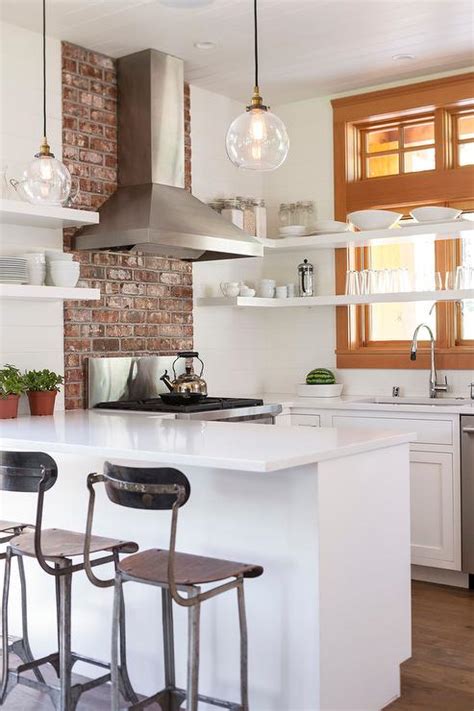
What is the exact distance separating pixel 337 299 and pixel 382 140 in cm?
112

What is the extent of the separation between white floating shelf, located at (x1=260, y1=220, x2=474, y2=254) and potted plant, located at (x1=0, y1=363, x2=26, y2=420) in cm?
200

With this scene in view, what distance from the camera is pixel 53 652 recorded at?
3.49 meters

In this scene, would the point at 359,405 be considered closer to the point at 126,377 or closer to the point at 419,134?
the point at 126,377

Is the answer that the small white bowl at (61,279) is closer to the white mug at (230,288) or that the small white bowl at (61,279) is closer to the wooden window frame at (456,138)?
the white mug at (230,288)

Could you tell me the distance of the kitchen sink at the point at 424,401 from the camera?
4.98 metres

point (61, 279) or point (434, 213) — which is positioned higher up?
point (434, 213)

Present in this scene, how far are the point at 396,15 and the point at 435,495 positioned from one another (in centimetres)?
243

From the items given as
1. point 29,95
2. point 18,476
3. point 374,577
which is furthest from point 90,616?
point 29,95

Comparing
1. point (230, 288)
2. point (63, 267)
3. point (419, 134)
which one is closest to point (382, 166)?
point (419, 134)

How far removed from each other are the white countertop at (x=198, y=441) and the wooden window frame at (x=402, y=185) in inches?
80.9

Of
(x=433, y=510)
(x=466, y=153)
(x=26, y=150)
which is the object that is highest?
(x=466, y=153)

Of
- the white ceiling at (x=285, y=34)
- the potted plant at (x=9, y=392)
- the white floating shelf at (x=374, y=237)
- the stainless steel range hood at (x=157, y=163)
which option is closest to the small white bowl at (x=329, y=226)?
the white floating shelf at (x=374, y=237)

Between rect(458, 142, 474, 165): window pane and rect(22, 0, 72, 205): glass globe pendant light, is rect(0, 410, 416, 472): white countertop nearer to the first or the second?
rect(22, 0, 72, 205): glass globe pendant light

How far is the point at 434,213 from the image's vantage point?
4953mm
